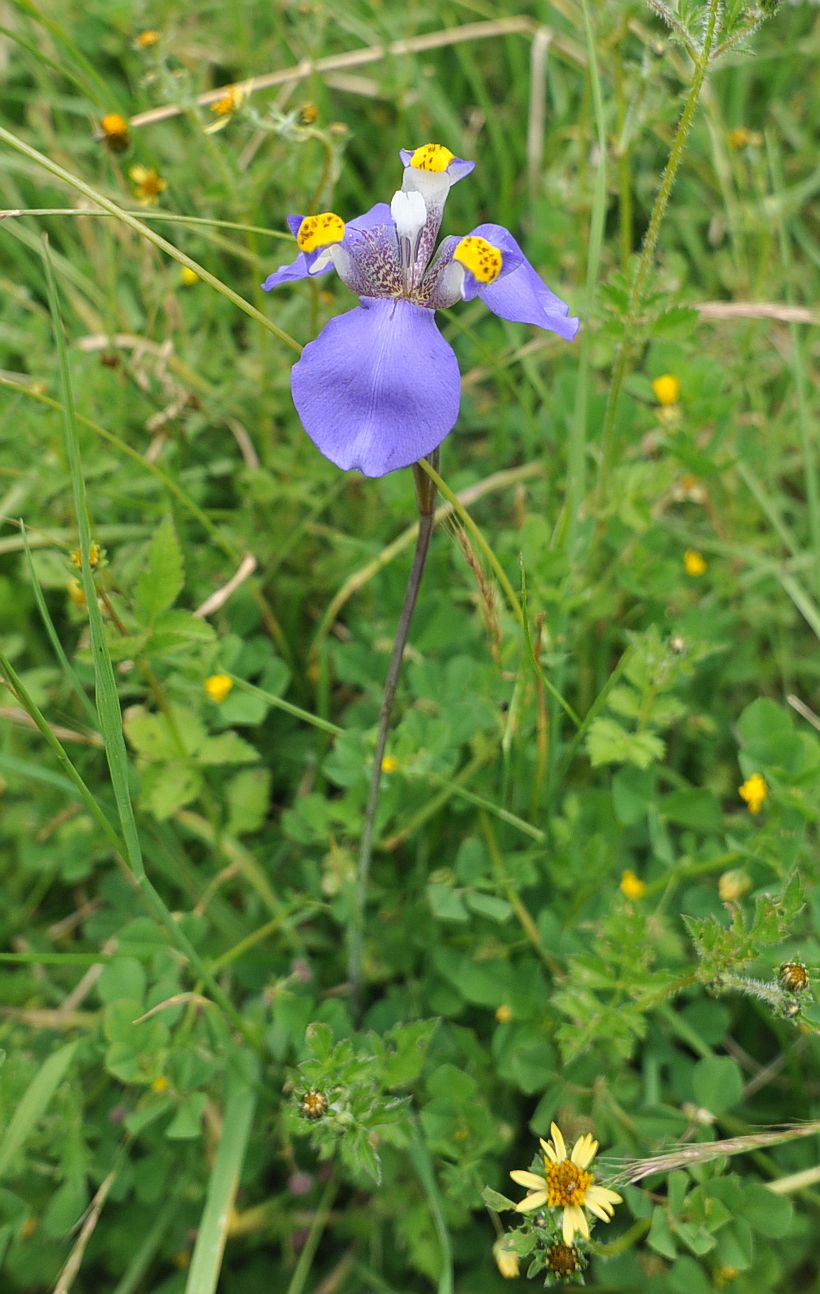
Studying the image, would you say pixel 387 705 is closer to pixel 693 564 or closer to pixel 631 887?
pixel 631 887

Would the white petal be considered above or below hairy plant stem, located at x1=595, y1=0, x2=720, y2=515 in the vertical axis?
below

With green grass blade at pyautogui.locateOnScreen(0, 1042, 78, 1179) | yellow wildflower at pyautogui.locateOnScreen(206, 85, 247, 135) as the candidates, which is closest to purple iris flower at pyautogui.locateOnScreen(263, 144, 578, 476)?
yellow wildflower at pyautogui.locateOnScreen(206, 85, 247, 135)

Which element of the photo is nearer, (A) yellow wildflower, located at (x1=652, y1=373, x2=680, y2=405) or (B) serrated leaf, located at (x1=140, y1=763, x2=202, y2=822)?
(B) serrated leaf, located at (x1=140, y1=763, x2=202, y2=822)

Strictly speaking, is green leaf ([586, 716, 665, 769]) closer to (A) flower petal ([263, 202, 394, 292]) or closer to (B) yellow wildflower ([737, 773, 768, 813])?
(B) yellow wildflower ([737, 773, 768, 813])

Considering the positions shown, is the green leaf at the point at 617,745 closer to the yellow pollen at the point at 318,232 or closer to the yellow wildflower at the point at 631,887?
the yellow wildflower at the point at 631,887

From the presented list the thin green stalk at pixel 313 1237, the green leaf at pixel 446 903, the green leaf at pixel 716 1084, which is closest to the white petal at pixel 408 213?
the green leaf at pixel 446 903

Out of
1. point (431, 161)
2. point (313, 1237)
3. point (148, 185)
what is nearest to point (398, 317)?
point (431, 161)
